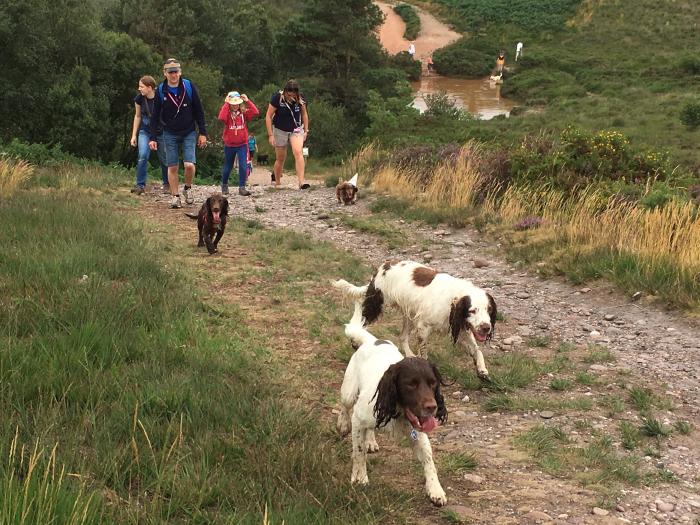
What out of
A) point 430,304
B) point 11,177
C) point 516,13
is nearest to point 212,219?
point 430,304

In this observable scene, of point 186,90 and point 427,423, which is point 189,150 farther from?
point 427,423

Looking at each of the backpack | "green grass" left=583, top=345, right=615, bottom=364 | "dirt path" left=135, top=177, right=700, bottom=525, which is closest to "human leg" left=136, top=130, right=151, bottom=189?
"dirt path" left=135, top=177, right=700, bottom=525

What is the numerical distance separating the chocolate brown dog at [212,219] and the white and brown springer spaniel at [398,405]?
14.4 ft

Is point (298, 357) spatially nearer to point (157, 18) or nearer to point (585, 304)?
point (585, 304)

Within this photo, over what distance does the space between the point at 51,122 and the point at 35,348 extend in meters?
23.7

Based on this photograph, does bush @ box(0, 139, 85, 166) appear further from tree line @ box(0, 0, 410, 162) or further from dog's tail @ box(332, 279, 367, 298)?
dog's tail @ box(332, 279, 367, 298)

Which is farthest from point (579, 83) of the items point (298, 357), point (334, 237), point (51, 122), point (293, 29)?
point (298, 357)

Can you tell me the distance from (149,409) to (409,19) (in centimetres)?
7165

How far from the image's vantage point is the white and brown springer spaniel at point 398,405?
10.3ft

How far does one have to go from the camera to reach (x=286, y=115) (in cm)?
1184

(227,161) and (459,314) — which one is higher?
(227,161)

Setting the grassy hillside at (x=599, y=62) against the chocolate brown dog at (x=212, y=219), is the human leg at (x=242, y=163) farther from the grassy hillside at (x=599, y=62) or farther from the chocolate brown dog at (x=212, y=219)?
the grassy hillside at (x=599, y=62)

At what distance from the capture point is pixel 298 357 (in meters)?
5.01

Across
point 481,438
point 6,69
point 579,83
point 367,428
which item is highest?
point 579,83
